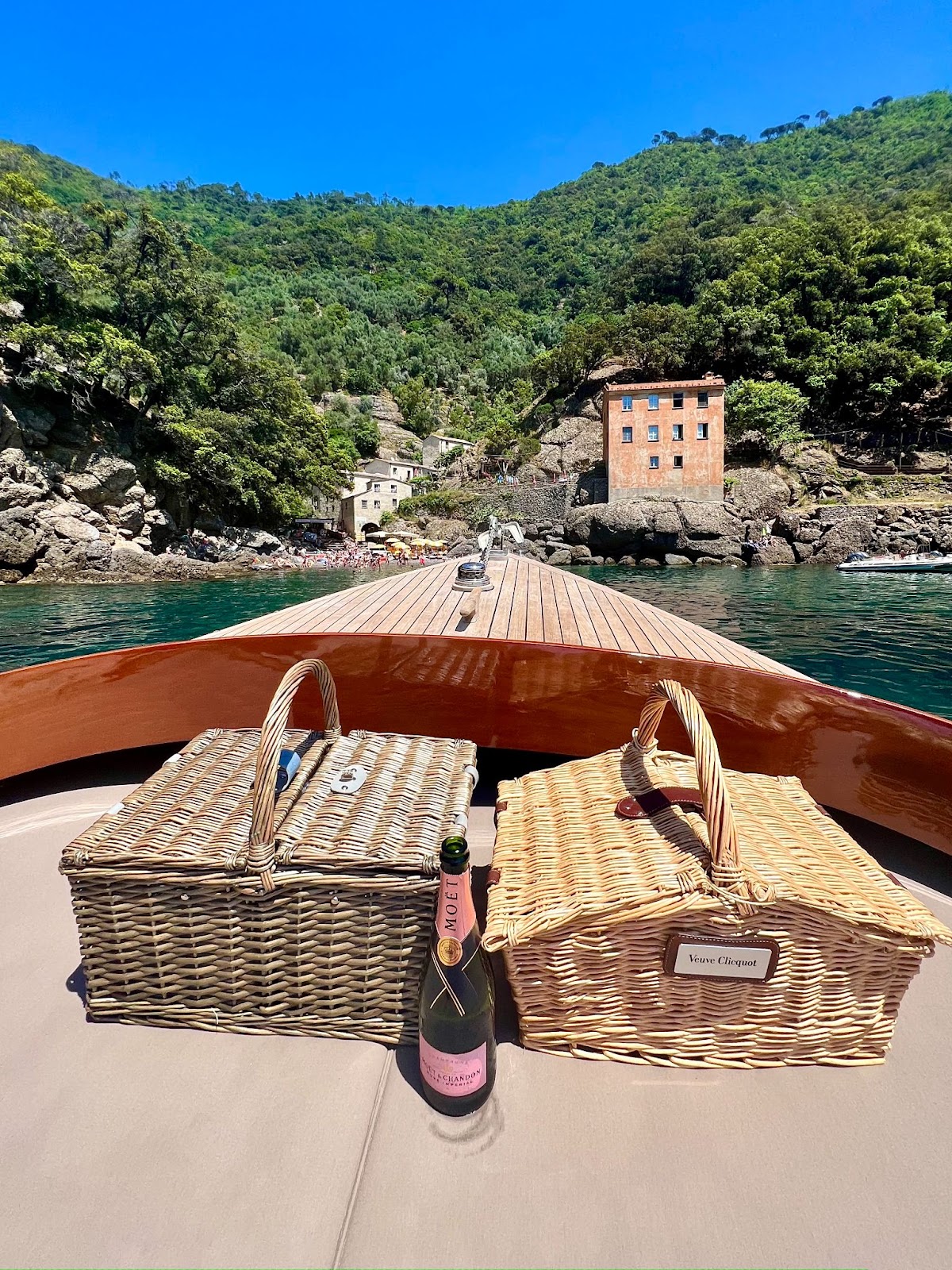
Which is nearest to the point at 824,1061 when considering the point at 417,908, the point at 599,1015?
the point at 599,1015

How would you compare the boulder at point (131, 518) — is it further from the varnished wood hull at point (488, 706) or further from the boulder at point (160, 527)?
the varnished wood hull at point (488, 706)

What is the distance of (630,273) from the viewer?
143 ft

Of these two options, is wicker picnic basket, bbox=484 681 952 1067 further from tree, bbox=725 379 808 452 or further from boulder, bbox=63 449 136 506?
tree, bbox=725 379 808 452

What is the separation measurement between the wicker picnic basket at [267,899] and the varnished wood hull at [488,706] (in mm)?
702

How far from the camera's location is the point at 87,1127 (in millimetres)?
901

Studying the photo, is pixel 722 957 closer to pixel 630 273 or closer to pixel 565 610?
pixel 565 610

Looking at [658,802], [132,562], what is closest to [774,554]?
[132,562]

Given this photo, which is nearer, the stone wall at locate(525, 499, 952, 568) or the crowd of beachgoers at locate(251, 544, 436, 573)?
the stone wall at locate(525, 499, 952, 568)

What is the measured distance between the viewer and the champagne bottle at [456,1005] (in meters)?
0.86

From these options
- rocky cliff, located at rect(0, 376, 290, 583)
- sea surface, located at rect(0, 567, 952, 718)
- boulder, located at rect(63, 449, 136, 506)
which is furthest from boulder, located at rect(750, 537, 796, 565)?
boulder, located at rect(63, 449, 136, 506)

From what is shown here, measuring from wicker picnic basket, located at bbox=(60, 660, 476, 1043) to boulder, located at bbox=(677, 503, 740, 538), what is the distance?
25.2 meters

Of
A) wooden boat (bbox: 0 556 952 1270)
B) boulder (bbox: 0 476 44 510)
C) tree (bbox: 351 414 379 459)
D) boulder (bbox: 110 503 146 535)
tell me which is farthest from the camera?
tree (bbox: 351 414 379 459)

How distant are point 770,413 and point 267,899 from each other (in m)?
32.0

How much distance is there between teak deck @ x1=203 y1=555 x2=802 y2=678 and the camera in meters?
2.69
